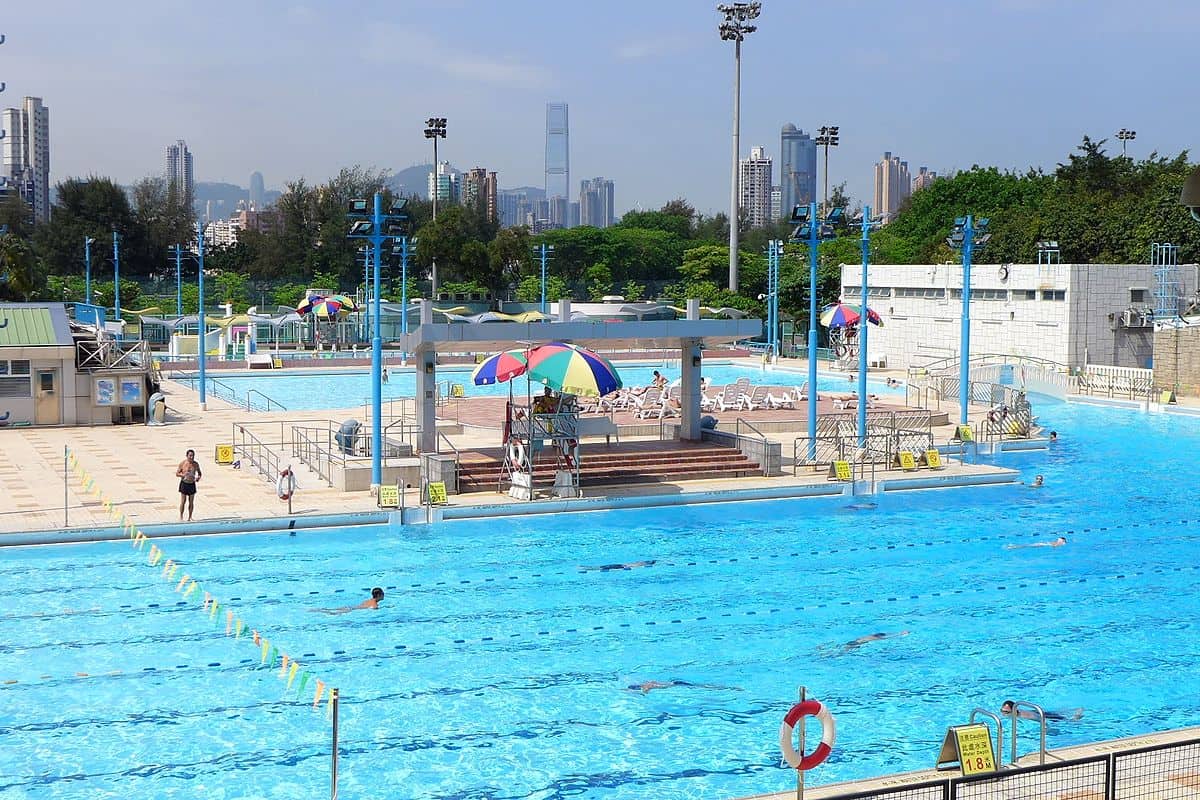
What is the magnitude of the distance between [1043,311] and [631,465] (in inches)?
1139

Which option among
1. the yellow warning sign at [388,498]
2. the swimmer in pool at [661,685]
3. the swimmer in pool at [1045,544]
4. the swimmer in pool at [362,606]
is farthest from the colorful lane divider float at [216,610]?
the swimmer in pool at [1045,544]

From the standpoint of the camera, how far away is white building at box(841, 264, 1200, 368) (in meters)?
48.3

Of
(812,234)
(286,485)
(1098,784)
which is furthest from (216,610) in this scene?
(812,234)

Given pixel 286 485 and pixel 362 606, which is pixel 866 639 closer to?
pixel 362 606

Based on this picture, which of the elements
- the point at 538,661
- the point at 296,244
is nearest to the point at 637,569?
the point at 538,661

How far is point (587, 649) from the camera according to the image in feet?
50.2

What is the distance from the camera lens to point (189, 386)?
4656cm

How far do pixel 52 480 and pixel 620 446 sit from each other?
1067 centimetres

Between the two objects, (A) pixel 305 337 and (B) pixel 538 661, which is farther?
(A) pixel 305 337

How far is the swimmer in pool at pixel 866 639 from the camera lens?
1549cm

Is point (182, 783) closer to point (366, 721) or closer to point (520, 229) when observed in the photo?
point (366, 721)

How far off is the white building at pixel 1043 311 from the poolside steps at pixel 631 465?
25.8 m

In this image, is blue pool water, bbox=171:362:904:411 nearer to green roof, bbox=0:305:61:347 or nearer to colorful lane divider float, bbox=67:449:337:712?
green roof, bbox=0:305:61:347

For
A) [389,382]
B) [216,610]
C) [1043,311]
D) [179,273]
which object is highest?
[179,273]
